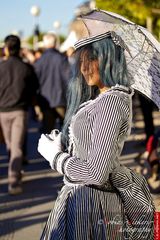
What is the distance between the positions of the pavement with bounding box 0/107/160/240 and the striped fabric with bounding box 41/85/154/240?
1677 millimetres

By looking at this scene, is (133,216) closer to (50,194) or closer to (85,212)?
(85,212)

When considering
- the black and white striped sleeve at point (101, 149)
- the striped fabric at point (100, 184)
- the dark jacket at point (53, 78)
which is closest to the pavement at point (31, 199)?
the dark jacket at point (53, 78)

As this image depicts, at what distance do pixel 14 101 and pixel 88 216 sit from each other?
4.55m

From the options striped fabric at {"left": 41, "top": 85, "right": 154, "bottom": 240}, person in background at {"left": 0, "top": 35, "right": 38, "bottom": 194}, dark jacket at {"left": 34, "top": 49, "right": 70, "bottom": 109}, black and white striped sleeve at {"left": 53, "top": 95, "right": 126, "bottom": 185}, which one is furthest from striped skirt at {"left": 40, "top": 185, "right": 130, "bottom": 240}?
dark jacket at {"left": 34, "top": 49, "right": 70, "bottom": 109}

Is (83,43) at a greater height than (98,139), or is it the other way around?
(83,43)

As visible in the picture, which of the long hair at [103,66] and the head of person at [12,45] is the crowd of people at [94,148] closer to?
the long hair at [103,66]

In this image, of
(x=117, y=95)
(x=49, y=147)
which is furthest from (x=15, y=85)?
(x=117, y=95)

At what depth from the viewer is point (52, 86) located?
891 cm

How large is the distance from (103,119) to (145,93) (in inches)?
25.2

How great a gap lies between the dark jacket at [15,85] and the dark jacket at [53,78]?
1478 millimetres

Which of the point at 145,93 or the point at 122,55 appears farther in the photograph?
the point at 145,93

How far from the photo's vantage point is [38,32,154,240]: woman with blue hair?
101 inches

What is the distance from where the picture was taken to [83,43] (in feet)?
9.14

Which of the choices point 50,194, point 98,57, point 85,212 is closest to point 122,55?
point 98,57
